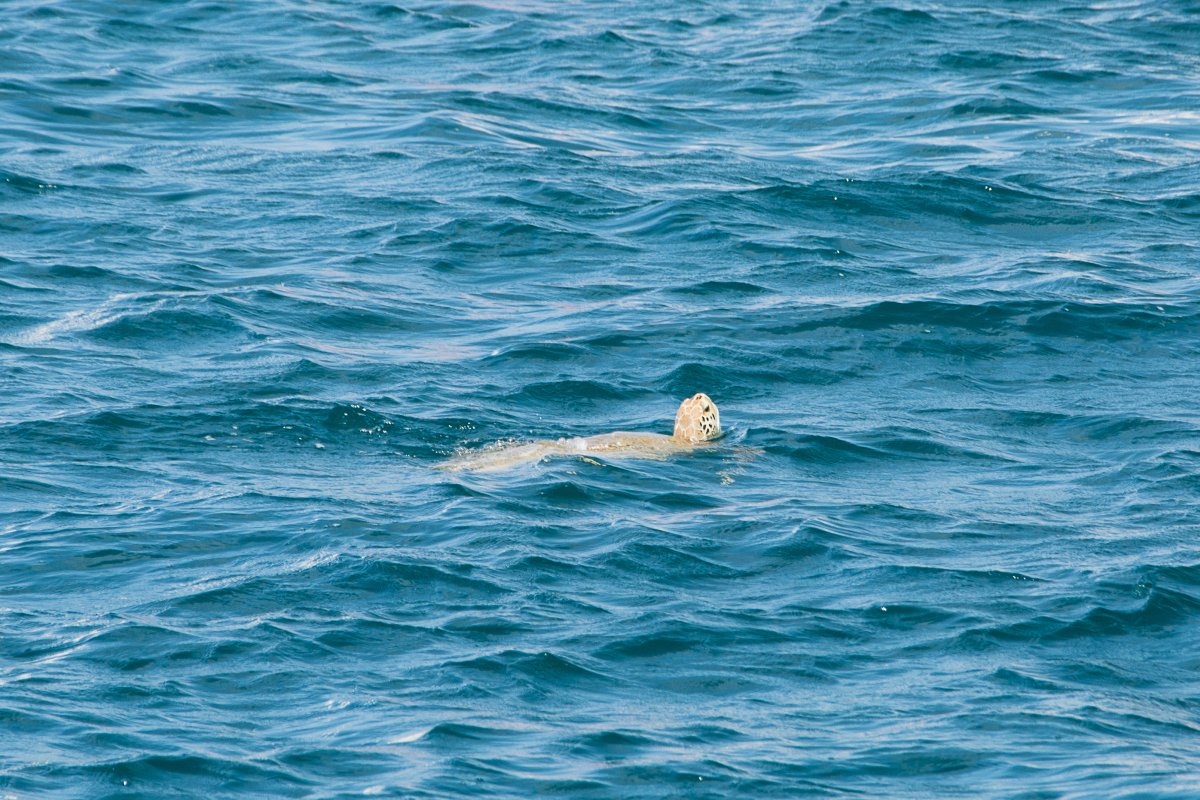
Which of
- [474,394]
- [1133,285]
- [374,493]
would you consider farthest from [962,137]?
[374,493]

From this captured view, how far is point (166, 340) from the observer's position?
1612 cm

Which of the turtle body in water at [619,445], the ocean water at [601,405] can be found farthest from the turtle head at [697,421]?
the ocean water at [601,405]

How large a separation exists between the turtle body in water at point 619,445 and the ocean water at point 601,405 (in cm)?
25

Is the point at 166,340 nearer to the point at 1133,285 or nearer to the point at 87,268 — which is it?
the point at 87,268

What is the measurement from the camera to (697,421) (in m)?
13.9

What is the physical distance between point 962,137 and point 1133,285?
5708 mm

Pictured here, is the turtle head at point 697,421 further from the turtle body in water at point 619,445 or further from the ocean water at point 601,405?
the ocean water at point 601,405

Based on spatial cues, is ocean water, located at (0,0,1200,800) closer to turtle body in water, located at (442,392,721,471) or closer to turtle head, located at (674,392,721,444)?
turtle body in water, located at (442,392,721,471)

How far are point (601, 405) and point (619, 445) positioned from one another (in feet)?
4.99

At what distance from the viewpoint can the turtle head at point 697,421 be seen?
13.8 m

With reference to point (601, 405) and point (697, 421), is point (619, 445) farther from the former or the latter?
point (601, 405)

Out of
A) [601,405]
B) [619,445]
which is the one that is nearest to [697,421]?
[619,445]

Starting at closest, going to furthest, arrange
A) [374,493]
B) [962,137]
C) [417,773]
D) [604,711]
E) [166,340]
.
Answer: [417,773], [604,711], [374,493], [166,340], [962,137]

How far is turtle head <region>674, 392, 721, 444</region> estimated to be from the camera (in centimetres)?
1384
